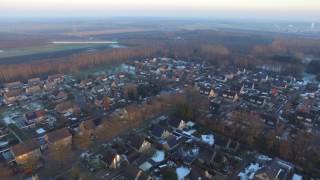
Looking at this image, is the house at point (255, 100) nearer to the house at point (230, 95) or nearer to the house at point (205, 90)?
the house at point (230, 95)

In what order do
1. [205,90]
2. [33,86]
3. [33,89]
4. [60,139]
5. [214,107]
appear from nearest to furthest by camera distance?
[60,139] → [214,107] → [205,90] → [33,89] → [33,86]

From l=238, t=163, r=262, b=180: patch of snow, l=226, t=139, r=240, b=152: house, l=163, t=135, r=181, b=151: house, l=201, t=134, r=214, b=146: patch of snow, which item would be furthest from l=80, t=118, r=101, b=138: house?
l=238, t=163, r=262, b=180: patch of snow

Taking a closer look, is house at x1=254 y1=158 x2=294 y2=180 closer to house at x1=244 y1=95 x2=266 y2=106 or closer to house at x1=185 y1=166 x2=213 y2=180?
house at x1=185 y1=166 x2=213 y2=180

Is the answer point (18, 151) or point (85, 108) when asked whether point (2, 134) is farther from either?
point (85, 108)

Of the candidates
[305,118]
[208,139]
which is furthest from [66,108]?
[305,118]

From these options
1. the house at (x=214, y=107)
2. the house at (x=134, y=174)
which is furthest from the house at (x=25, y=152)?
the house at (x=214, y=107)

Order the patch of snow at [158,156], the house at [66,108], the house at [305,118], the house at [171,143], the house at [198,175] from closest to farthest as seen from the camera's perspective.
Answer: the house at [198,175]
the patch of snow at [158,156]
the house at [171,143]
the house at [305,118]
the house at [66,108]

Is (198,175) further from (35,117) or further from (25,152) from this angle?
(35,117)
